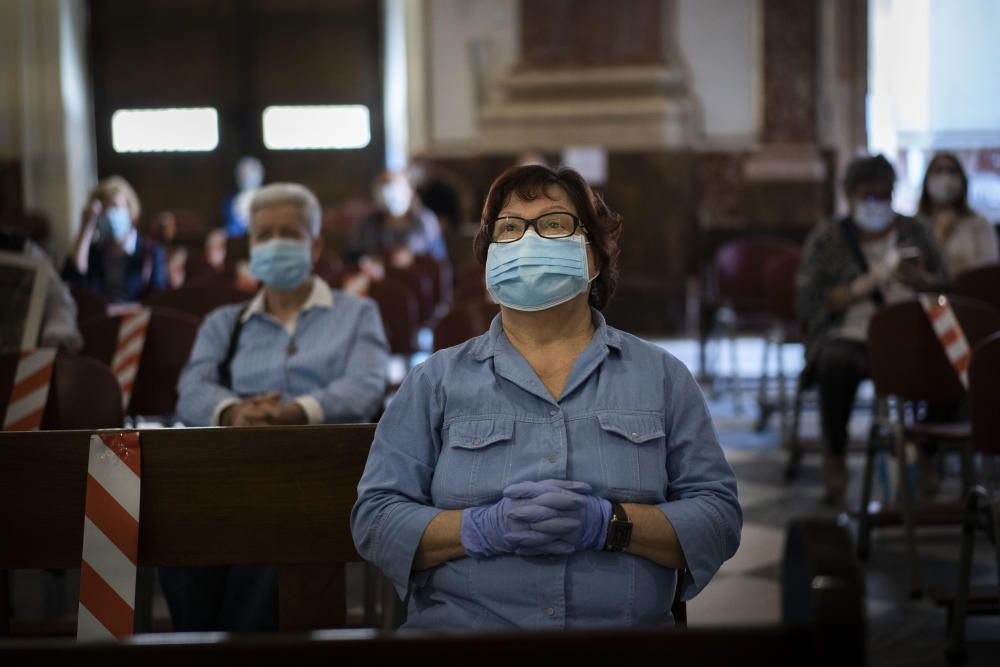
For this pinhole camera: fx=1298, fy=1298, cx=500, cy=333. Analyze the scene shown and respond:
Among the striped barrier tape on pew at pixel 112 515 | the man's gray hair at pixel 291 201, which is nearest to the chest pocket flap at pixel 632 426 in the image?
the striped barrier tape on pew at pixel 112 515

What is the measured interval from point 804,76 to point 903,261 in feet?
26.4

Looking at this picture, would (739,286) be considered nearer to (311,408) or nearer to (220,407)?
(311,408)

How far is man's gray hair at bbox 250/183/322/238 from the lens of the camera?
462 centimetres

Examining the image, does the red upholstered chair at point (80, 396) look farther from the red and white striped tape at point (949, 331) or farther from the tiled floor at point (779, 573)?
the red and white striped tape at point (949, 331)

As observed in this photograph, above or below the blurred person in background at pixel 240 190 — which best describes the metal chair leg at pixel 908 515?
below

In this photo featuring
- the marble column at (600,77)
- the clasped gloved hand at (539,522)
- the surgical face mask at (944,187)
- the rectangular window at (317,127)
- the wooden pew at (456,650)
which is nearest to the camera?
the wooden pew at (456,650)

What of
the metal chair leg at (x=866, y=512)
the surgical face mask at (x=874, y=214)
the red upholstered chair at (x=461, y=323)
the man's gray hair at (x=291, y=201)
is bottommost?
the metal chair leg at (x=866, y=512)

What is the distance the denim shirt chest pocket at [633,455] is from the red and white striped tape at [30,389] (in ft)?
6.77

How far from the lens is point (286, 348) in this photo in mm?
4340

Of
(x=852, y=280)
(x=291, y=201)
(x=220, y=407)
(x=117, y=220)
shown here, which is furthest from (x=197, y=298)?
(x=852, y=280)

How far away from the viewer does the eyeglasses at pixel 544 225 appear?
2.72 meters

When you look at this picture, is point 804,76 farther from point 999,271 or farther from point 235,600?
point 235,600

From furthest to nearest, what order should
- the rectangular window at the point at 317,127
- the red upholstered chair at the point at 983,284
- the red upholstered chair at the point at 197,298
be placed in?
1. the rectangular window at the point at 317,127
2. the red upholstered chair at the point at 983,284
3. the red upholstered chair at the point at 197,298

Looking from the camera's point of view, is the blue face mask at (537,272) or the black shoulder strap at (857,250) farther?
the black shoulder strap at (857,250)
